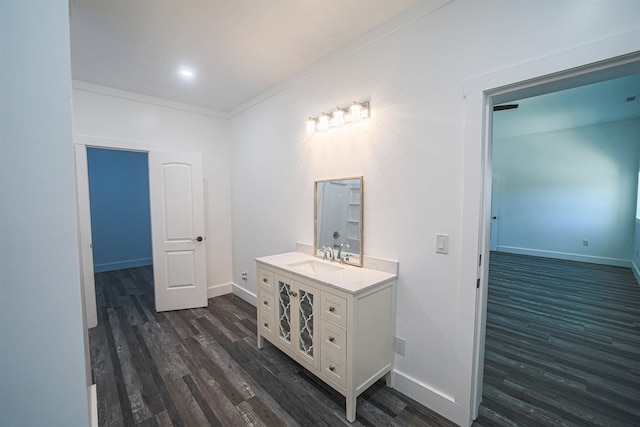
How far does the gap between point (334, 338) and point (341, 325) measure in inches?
5.1

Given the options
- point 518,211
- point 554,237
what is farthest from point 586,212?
point 518,211

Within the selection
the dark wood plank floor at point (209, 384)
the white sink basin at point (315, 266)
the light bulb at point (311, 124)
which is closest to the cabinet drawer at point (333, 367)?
the dark wood plank floor at point (209, 384)

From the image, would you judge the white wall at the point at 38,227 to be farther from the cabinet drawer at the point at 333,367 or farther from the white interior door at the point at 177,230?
the white interior door at the point at 177,230

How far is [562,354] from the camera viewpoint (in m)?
2.34

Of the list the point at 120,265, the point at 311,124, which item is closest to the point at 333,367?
the point at 311,124

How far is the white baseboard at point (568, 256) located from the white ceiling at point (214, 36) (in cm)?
656

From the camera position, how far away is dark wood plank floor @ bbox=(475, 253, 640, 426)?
5.65 feet

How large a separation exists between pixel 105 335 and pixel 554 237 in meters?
8.11

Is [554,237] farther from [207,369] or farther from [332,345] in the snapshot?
[207,369]

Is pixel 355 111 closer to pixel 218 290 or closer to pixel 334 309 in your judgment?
pixel 334 309

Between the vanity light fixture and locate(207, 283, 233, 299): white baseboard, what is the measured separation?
2638 mm

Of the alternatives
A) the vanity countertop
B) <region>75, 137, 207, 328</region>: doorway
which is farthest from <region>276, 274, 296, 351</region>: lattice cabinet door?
<region>75, 137, 207, 328</region>: doorway

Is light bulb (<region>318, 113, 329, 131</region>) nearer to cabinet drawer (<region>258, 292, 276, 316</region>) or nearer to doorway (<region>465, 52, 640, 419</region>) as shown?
doorway (<region>465, 52, 640, 419</region>)

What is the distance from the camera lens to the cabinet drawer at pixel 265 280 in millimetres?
2316
